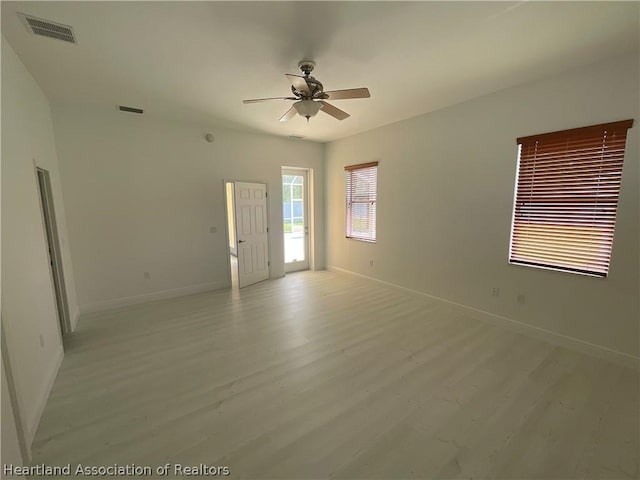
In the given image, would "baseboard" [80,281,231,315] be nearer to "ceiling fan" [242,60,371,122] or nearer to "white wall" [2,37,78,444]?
"white wall" [2,37,78,444]

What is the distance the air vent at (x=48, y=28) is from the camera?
1.88 metres

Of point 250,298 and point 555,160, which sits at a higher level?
point 555,160

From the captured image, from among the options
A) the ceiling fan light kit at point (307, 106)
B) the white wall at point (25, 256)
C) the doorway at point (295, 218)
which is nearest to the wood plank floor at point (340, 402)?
the white wall at point (25, 256)

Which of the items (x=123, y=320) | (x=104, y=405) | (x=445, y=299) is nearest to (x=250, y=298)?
(x=123, y=320)

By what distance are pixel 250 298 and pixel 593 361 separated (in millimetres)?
4158

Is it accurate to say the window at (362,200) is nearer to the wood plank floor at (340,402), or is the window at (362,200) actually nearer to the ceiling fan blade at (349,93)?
the wood plank floor at (340,402)

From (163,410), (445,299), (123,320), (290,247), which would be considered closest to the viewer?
(163,410)

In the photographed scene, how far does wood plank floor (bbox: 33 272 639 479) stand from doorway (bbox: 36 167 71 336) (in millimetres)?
336

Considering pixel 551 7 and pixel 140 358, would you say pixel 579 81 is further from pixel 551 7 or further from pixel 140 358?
pixel 140 358

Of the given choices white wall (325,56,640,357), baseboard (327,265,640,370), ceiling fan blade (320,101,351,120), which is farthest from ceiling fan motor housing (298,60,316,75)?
baseboard (327,265,640,370)

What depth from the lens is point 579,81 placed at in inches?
103

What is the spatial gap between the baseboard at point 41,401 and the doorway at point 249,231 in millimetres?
2615

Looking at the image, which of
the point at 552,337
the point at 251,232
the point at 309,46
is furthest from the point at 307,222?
the point at 552,337

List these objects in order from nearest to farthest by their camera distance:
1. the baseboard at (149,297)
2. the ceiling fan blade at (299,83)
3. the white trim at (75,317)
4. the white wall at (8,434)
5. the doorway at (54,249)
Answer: the white wall at (8,434) < the ceiling fan blade at (299,83) < the doorway at (54,249) < the white trim at (75,317) < the baseboard at (149,297)
